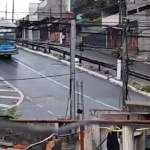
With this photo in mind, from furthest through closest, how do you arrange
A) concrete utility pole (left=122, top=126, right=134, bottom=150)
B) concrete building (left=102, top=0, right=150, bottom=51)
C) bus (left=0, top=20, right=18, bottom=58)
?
concrete building (left=102, top=0, right=150, bottom=51) → bus (left=0, top=20, right=18, bottom=58) → concrete utility pole (left=122, top=126, right=134, bottom=150)

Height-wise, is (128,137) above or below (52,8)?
below

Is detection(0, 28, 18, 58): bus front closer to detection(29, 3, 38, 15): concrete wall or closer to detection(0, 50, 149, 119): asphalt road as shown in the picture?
detection(0, 50, 149, 119): asphalt road

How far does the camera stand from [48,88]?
24.6m

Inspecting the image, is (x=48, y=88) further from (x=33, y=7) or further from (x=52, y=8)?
(x=33, y=7)

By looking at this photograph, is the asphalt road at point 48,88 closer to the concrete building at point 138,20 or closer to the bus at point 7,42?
the bus at point 7,42

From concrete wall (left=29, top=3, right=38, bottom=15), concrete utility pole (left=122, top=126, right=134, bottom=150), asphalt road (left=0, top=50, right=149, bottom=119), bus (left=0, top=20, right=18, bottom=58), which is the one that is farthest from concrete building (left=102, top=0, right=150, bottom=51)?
concrete utility pole (left=122, top=126, right=134, bottom=150)

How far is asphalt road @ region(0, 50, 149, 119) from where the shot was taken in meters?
20.1

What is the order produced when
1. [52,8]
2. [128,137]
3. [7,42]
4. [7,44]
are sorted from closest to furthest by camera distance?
[128,137] → [7,42] → [7,44] → [52,8]

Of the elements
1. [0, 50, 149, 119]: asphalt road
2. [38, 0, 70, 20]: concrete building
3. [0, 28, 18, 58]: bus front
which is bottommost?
[0, 50, 149, 119]: asphalt road

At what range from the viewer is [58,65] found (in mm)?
31438

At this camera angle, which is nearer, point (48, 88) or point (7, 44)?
point (48, 88)

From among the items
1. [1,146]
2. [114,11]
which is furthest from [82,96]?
[114,11]

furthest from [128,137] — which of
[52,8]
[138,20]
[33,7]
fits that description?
[33,7]

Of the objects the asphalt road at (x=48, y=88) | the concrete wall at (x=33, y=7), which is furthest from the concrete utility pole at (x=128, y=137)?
the concrete wall at (x=33, y=7)
